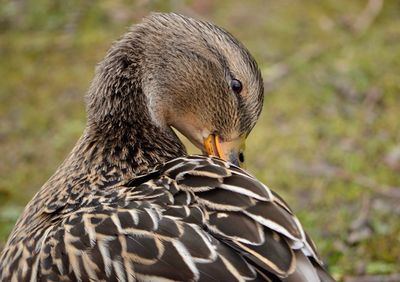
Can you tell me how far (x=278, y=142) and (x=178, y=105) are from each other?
6.93 feet

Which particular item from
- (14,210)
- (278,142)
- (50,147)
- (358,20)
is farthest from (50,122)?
(358,20)

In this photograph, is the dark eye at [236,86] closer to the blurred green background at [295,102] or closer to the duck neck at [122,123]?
the duck neck at [122,123]

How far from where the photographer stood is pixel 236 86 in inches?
150

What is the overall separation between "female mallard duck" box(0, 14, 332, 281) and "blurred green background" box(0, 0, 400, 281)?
1211 millimetres

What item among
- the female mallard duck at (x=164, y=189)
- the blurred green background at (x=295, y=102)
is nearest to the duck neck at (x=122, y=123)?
the female mallard duck at (x=164, y=189)

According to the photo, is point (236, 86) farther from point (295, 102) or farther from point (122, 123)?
point (295, 102)

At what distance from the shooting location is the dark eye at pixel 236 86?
3782 mm

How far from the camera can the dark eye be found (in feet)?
12.4

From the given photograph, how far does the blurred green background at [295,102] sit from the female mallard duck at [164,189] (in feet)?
3.97

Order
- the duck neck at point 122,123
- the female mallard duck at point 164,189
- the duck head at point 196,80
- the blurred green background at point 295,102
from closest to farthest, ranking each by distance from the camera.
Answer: the female mallard duck at point 164,189 → the duck neck at point 122,123 → the duck head at point 196,80 → the blurred green background at point 295,102

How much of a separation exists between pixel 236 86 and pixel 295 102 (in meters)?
2.58

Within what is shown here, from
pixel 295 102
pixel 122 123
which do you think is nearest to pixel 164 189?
pixel 122 123

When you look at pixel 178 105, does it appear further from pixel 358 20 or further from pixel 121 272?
pixel 358 20

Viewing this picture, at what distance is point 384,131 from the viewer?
5.84 m
